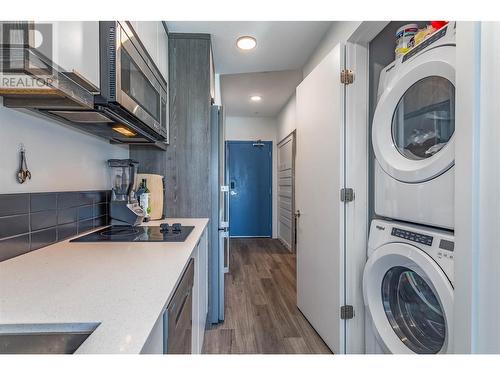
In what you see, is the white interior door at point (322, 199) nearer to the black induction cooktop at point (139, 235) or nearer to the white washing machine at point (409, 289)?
the white washing machine at point (409, 289)

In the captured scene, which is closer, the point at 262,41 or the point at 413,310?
the point at 413,310

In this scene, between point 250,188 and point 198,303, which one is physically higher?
point 250,188

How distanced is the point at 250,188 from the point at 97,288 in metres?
4.77

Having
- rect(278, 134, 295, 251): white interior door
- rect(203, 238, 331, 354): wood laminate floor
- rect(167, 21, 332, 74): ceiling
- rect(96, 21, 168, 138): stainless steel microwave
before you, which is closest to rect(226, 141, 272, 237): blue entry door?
rect(278, 134, 295, 251): white interior door

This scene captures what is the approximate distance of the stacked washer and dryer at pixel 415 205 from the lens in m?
1.01

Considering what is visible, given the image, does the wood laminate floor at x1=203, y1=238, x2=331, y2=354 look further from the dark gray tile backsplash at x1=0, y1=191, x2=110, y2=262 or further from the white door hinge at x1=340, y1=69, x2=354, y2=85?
the white door hinge at x1=340, y1=69, x2=354, y2=85

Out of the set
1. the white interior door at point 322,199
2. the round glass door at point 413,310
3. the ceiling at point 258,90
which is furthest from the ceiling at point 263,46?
the round glass door at point 413,310

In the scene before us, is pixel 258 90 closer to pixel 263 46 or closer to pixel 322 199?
pixel 263 46

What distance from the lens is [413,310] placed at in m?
1.22

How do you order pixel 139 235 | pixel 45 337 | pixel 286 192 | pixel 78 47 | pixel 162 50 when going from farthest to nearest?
pixel 286 192, pixel 162 50, pixel 139 235, pixel 78 47, pixel 45 337

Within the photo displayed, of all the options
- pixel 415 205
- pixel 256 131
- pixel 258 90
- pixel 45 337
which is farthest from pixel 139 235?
pixel 256 131

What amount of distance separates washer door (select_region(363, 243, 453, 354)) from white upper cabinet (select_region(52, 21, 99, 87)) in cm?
140

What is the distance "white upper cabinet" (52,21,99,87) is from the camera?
73 cm
